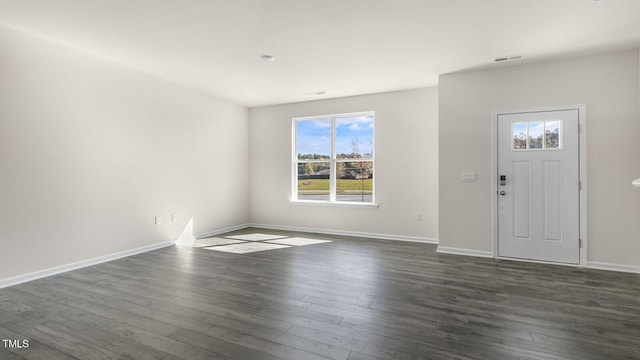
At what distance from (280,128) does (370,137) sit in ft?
6.45

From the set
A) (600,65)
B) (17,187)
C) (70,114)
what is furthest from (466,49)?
(17,187)

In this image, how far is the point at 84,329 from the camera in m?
2.30

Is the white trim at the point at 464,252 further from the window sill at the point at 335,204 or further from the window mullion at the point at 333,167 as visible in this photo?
the window mullion at the point at 333,167

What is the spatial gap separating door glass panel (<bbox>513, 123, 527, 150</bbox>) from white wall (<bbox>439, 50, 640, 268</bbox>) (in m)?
0.28

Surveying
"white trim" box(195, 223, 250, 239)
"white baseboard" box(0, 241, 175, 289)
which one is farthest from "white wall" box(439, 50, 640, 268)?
"white baseboard" box(0, 241, 175, 289)

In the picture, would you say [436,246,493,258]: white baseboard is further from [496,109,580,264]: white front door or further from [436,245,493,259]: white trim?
[496,109,580,264]: white front door

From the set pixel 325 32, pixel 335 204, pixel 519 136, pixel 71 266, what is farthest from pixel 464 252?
pixel 71 266

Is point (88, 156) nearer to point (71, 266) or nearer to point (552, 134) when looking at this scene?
point (71, 266)

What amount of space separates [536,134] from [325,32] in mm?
3076

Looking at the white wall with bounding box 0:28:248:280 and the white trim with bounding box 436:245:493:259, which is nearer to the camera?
the white wall with bounding box 0:28:248:280

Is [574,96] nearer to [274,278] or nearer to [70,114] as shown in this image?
[274,278]

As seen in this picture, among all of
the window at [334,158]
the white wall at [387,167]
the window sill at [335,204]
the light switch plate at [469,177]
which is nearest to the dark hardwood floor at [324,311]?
the light switch plate at [469,177]

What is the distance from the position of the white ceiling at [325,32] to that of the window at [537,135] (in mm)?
826

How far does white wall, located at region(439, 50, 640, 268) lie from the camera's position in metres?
3.63
